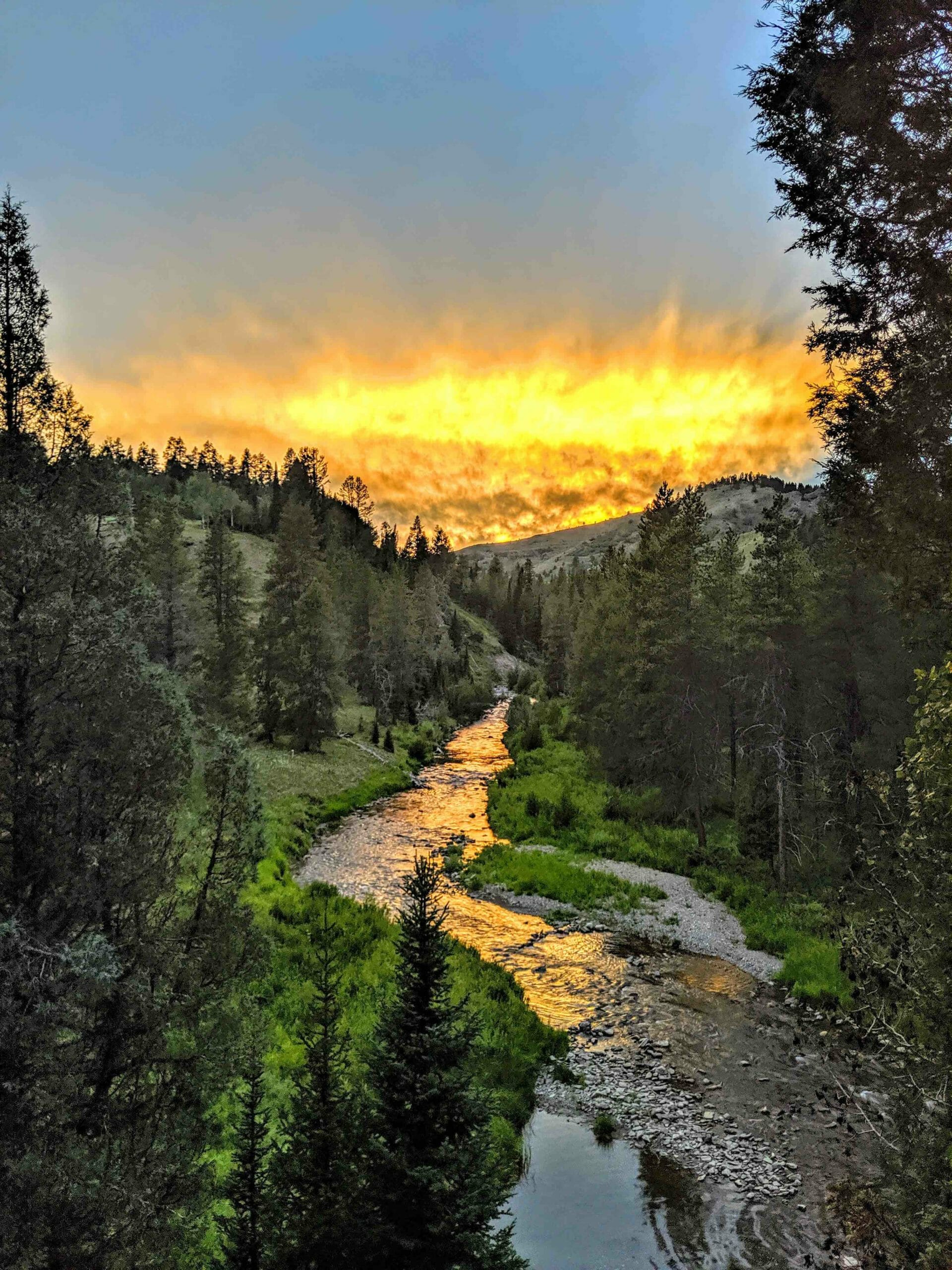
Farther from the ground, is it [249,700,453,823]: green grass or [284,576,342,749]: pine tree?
[284,576,342,749]: pine tree

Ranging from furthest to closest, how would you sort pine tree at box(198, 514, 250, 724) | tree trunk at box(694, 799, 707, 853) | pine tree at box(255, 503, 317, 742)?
pine tree at box(255, 503, 317, 742), pine tree at box(198, 514, 250, 724), tree trunk at box(694, 799, 707, 853)

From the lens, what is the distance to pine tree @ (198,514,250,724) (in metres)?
42.5

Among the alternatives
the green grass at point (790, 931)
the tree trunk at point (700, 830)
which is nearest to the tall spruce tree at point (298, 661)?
the tree trunk at point (700, 830)

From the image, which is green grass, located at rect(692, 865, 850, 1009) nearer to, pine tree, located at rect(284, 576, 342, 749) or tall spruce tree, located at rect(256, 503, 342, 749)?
pine tree, located at rect(284, 576, 342, 749)

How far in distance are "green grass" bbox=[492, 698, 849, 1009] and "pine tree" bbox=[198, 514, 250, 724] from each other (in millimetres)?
18068

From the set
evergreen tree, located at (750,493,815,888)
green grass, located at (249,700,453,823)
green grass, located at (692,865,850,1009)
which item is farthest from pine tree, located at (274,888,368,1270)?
green grass, located at (249,700,453,823)

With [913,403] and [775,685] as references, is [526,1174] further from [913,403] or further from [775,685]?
[775,685]

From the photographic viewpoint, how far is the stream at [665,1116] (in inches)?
455

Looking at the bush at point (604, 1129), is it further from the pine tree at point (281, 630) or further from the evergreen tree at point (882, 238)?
the pine tree at point (281, 630)

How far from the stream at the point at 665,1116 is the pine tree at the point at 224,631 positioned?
21835mm

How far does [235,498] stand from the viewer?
129375 mm

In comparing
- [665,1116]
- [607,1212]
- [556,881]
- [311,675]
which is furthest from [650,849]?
[311,675]

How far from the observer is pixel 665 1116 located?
1462cm

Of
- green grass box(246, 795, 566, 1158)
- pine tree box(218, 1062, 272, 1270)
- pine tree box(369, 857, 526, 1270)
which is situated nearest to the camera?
pine tree box(369, 857, 526, 1270)
